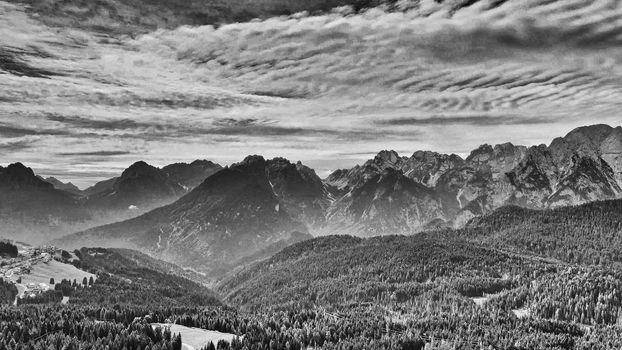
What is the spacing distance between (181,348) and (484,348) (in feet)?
396

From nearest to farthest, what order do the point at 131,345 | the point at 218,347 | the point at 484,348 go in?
the point at 131,345, the point at 218,347, the point at 484,348

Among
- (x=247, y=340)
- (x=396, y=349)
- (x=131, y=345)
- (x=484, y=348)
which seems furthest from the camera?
(x=484, y=348)

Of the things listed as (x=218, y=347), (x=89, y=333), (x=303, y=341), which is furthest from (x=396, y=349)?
(x=89, y=333)

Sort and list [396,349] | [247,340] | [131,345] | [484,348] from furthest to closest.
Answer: [484,348], [396,349], [247,340], [131,345]

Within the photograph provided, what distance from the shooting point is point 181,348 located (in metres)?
162

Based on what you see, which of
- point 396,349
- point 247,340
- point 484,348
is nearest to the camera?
point 247,340

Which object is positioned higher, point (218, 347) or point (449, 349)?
point (218, 347)

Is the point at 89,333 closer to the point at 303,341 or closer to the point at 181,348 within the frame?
the point at 181,348

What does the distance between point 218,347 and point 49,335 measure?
5398 centimetres

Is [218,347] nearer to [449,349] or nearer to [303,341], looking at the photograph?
[303,341]

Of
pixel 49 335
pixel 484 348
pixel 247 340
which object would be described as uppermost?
pixel 49 335

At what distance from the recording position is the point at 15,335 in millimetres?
156250

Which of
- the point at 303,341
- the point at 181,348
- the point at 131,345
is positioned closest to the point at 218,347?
the point at 181,348

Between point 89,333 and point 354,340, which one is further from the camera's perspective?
point 354,340
